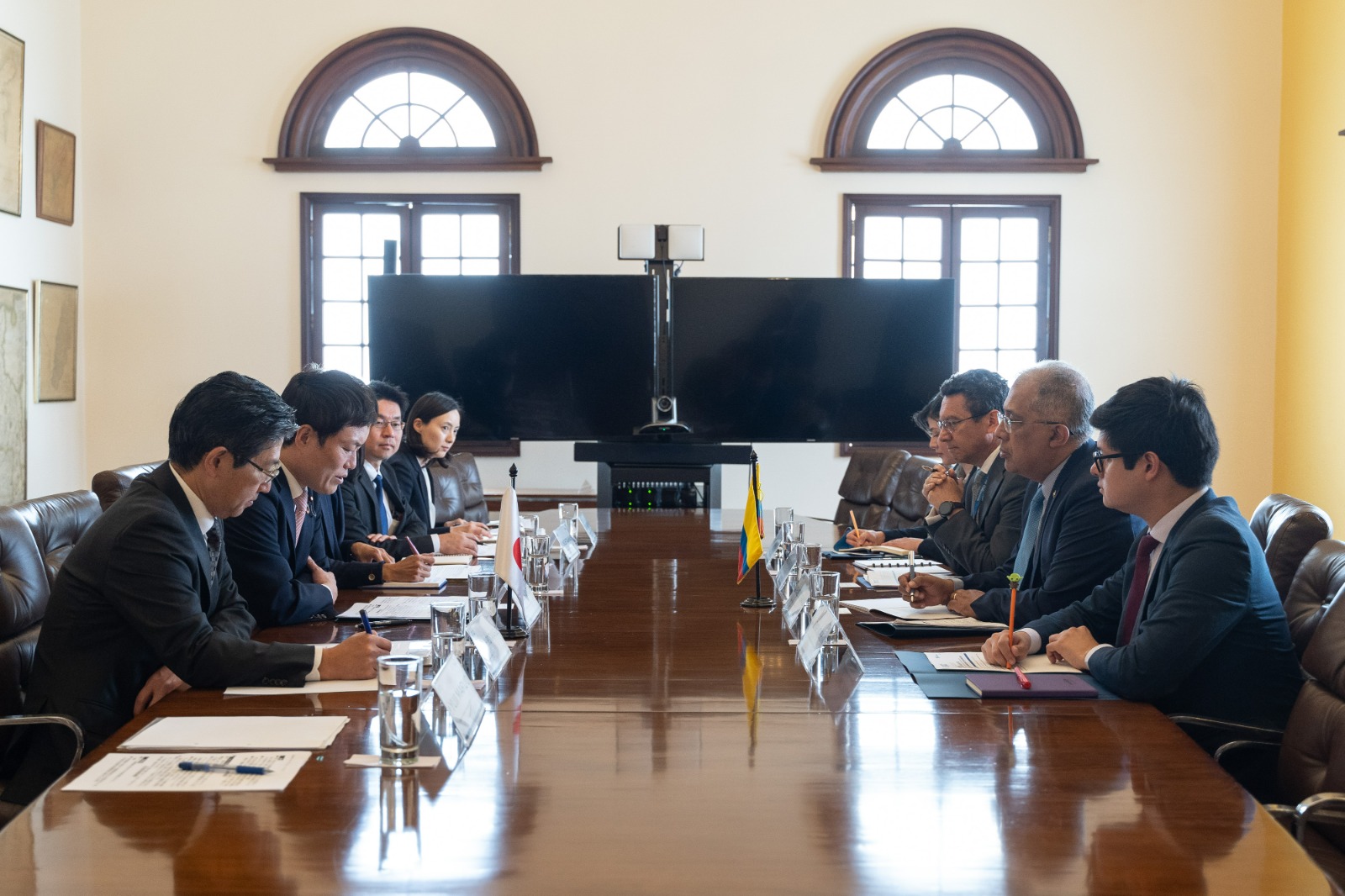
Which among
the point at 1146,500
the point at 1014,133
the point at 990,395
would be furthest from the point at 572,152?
the point at 1146,500

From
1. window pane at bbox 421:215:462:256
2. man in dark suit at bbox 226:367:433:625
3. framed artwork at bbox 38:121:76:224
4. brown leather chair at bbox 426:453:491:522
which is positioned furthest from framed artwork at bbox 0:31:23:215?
man in dark suit at bbox 226:367:433:625

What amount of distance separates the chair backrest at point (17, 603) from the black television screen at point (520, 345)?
12.8ft

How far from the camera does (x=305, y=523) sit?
10.6 feet

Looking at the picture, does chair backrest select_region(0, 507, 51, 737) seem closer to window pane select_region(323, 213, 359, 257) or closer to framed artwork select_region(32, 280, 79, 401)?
framed artwork select_region(32, 280, 79, 401)

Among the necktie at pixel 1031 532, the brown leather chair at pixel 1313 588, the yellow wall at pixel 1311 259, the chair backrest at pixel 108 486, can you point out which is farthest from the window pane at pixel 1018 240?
the chair backrest at pixel 108 486

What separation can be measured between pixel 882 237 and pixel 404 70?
9.58 feet

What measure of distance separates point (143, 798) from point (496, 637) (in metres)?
0.77

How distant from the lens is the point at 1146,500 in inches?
97.0

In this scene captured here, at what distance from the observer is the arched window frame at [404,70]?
6910mm

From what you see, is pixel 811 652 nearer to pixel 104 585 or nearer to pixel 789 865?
pixel 789 865

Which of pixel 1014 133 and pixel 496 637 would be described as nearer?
A: pixel 496 637

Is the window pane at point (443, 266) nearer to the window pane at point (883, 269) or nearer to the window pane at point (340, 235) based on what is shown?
the window pane at point (340, 235)

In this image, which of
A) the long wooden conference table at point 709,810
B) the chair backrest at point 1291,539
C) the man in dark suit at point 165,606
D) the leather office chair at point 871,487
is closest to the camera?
the long wooden conference table at point 709,810

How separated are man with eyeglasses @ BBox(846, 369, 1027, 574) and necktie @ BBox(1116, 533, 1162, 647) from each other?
0.95m
